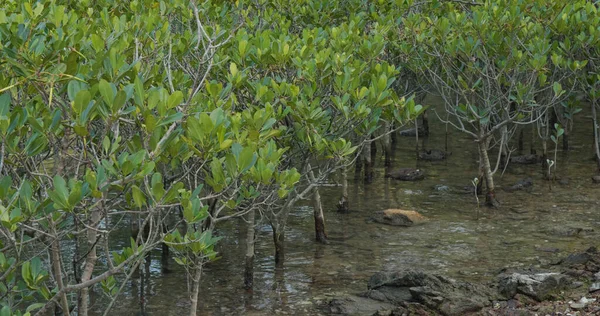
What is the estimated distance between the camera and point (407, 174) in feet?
47.0

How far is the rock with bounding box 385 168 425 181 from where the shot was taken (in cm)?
1427

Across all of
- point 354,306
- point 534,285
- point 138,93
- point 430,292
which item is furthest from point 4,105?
point 534,285

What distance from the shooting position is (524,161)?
50.0ft

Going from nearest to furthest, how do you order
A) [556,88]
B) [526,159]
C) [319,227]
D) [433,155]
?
[319,227], [556,88], [526,159], [433,155]

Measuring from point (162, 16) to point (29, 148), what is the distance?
187 inches

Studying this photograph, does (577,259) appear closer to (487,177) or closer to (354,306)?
(354,306)

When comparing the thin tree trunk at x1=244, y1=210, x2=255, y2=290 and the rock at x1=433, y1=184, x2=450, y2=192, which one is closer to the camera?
the thin tree trunk at x1=244, y1=210, x2=255, y2=290

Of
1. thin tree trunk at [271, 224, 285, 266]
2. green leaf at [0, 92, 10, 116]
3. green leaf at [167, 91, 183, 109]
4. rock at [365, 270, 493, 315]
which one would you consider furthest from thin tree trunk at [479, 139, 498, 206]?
green leaf at [0, 92, 10, 116]

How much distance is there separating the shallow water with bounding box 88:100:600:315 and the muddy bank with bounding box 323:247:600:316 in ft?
1.64

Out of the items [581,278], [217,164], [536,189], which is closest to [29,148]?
[217,164]

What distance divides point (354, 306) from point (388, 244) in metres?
2.53

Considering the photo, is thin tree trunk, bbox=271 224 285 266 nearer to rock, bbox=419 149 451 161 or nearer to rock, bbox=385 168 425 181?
rock, bbox=385 168 425 181

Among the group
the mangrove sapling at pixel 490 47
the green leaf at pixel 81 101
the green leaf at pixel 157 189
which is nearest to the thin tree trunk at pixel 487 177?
the mangrove sapling at pixel 490 47

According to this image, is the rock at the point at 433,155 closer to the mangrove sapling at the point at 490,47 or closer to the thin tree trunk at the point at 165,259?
Result: the mangrove sapling at the point at 490,47
